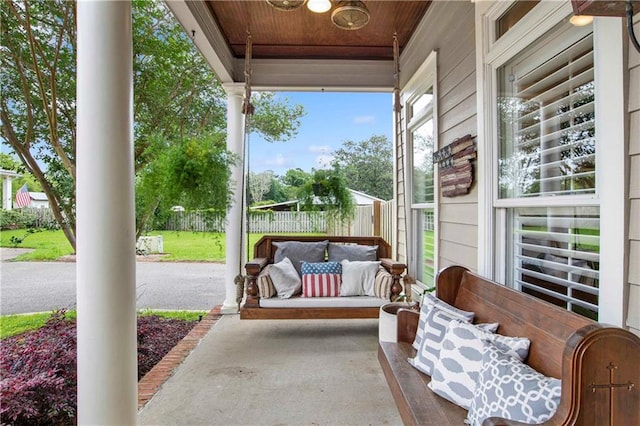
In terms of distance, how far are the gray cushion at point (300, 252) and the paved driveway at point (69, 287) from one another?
5.86 ft

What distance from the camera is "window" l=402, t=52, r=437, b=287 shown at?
3.26 metres

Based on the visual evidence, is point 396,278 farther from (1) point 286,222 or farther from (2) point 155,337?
(2) point 155,337

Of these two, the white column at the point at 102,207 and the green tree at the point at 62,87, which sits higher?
the green tree at the point at 62,87

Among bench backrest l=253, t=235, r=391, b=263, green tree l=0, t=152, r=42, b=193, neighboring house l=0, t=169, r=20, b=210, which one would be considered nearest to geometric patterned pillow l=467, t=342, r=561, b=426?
bench backrest l=253, t=235, r=391, b=263

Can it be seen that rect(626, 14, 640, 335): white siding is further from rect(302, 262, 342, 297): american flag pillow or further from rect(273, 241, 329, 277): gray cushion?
rect(273, 241, 329, 277): gray cushion

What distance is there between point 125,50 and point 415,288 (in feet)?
10.5

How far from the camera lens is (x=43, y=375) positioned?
211 cm

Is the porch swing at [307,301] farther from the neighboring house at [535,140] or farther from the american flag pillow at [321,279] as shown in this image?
the neighboring house at [535,140]

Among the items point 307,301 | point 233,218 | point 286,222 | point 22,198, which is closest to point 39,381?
point 307,301

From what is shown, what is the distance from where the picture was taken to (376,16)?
10.6 ft

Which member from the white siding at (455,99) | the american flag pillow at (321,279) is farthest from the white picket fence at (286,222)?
the white siding at (455,99)

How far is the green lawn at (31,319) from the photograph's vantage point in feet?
11.7

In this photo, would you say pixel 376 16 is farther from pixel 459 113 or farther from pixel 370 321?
pixel 370 321

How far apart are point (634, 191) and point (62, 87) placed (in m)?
4.45
